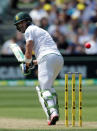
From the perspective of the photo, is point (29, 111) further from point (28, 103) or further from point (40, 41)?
point (40, 41)

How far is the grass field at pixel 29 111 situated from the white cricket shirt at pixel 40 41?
111cm

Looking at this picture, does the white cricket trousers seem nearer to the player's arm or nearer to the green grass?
the player's arm

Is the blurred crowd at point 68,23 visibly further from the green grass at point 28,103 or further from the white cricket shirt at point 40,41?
the white cricket shirt at point 40,41

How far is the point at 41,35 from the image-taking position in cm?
840

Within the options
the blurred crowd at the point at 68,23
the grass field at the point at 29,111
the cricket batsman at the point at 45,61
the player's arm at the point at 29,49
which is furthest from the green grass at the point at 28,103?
the player's arm at the point at 29,49

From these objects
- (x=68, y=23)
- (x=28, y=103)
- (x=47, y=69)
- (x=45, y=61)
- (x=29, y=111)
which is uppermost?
(x=45, y=61)

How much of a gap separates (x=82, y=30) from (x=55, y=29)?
87 centimetres

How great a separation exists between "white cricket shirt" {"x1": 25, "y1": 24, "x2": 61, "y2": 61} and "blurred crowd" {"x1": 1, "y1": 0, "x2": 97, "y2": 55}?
28.8ft

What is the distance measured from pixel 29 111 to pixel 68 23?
770 cm

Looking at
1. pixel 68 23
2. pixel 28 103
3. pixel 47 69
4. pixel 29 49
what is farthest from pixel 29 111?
pixel 68 23

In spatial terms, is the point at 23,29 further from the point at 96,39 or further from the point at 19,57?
the point at 96,39

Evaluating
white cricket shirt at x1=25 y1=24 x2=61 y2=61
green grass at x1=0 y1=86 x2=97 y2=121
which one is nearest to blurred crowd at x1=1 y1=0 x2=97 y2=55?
green grass at x1=0 y1=86 x2=97 y2=121

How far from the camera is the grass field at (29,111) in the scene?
8141 millimetres

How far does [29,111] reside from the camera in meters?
11.2
